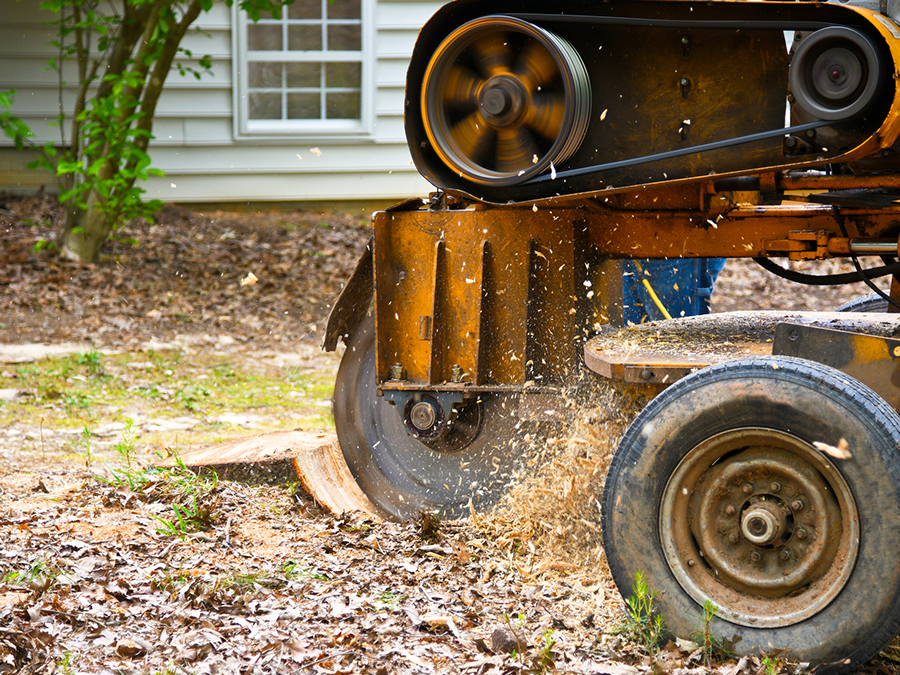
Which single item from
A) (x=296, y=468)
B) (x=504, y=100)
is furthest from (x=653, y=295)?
(x=296, y=468)

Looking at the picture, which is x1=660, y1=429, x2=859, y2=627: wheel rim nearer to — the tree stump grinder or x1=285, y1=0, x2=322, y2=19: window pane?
the tree stump grinder

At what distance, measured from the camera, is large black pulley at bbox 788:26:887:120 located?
9.48 feet

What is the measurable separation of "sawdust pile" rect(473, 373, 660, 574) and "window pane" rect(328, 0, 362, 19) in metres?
8.96

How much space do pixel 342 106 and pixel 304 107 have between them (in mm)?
495

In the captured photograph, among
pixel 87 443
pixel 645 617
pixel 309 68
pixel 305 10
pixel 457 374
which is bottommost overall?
pixel 87 443

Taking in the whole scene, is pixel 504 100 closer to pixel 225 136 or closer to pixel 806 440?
pixel 806 440

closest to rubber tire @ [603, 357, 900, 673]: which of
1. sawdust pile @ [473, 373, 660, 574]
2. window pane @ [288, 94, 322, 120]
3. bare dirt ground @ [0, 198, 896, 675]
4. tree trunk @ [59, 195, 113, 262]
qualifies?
bare dirt ground @ [0, 198, 896, 675]

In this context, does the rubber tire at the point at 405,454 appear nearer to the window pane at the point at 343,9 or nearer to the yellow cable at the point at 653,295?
the yellow cable at the point at 653,295

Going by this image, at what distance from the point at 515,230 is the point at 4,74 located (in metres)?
9.33

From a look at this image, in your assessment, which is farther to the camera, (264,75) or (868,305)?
(264,75)

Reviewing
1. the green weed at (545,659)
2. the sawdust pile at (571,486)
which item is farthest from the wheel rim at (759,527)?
the sawdust pile at (571,486)

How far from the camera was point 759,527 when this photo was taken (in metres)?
2.83

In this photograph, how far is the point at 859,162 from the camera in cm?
342

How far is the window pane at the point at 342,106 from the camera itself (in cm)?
1169
